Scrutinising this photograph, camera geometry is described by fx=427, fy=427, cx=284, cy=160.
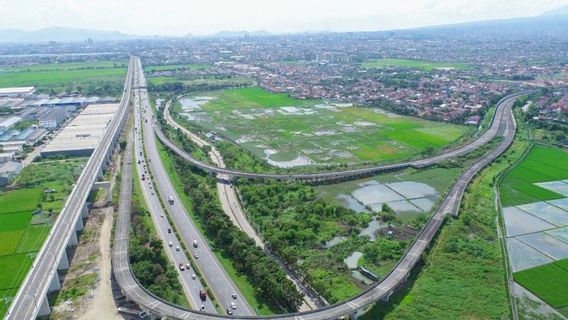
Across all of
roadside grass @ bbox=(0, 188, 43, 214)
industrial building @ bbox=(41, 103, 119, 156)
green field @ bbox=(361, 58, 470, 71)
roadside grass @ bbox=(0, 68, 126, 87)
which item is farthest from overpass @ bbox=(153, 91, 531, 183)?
green field @ bbox=(361, 58, 470, 71)

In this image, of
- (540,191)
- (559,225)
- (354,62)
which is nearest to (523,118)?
(540,191)

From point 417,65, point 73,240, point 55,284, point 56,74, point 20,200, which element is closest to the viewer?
point 55,284

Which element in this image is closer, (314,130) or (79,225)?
(79,225)

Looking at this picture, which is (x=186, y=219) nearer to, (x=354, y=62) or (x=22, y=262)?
(x=22, y=262)

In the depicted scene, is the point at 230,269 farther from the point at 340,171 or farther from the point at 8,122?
the point at 8,122

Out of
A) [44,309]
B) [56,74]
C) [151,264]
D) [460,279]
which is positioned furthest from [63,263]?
[56,74]

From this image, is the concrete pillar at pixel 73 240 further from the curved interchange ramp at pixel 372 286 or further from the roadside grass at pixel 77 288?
the roadside grass at pixel 77 288

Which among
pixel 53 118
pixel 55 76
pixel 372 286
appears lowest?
pixel 372 286
